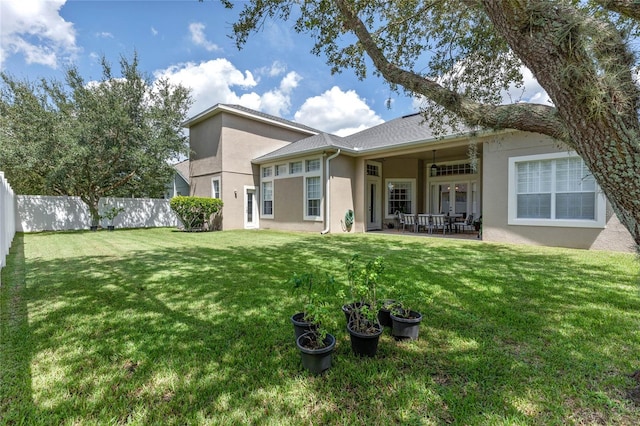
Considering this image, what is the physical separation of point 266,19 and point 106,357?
5.88 metres

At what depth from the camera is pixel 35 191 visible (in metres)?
20.2

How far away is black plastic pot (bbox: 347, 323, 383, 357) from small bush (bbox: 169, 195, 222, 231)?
41.6 feet

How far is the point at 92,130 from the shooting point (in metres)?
12.9

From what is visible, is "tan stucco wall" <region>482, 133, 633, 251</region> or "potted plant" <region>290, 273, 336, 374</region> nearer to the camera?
"potted plant" <region>290, 273, 336, 374</region>

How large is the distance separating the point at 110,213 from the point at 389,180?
1450 cm

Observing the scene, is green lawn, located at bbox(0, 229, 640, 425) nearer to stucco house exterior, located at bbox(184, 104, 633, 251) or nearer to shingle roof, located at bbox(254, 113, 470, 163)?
stucco house exterior, located at bbox(184, 104, 633, 251)

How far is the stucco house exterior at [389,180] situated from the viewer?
798 cm

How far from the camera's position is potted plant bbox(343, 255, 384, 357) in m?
2.48

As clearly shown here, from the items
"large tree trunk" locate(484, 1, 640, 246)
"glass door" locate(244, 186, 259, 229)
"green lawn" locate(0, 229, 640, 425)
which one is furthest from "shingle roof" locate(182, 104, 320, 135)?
"large tree trunk" locate(484, 1, 640, 246)

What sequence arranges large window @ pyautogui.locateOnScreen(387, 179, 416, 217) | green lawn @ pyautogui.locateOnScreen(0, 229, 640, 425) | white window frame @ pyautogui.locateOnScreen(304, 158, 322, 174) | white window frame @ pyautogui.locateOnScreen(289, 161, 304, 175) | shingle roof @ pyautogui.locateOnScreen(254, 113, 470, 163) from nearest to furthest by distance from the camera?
green lawn @ pyautogui.locateOnScreen(0, 229, 640, 425) → shingle roof @ pyautogui.locateOnScreen(254, 113, 470, 163) → white window frame @ pyautogui.locateOnScreen(304, 158, 322, 174) → white window frame @ pyautogui.locateOnScreen(289, 161, 304, 175) → large window @ pyautogui.locateOnScreen(387, 179, 416, 217)

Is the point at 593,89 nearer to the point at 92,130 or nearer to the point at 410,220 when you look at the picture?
the point at 410,220

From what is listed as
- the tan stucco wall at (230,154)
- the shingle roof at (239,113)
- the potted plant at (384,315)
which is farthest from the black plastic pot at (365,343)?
the shingle roof at (239,113)

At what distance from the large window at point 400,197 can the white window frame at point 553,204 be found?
221 inches

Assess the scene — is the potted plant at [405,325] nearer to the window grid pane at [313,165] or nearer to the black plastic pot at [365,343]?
the black plastic pot at [365,343]
